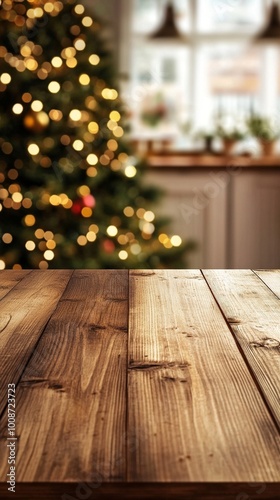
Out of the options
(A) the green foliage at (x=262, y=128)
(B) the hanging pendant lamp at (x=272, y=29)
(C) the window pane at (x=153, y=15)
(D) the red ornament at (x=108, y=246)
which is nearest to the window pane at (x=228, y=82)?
(A) the green foliage at (x=262, y=128)

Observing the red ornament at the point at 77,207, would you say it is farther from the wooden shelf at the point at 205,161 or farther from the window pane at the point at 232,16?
the window pane at the point at 232,16

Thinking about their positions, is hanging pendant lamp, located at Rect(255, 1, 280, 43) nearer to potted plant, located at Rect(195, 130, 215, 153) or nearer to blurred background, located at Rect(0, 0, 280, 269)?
blurred background, located at Rect(0, 0, 280, 269)

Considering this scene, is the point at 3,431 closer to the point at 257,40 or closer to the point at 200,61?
the point at 257,40

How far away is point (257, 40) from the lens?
4465 mm

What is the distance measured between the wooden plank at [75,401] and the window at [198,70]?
148 inches

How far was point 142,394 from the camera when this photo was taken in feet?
2.68

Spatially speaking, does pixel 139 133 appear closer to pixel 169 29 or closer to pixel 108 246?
pixel 169 29

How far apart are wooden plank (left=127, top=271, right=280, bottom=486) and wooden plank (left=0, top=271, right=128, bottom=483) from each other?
18 millimetres

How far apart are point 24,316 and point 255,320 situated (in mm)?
352

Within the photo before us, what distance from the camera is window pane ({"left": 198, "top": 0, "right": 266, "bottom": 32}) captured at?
Answer: 4.84m

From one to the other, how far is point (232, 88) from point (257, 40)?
50cm

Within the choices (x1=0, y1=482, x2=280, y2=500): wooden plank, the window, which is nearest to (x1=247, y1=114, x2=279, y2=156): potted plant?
the window

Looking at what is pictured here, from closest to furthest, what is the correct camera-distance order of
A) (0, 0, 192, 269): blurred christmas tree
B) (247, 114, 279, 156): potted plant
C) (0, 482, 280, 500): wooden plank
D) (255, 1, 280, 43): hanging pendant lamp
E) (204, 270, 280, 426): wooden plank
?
(0, 482, 280, 500): wooden plank, (204, 270, 280, 426): wooden plank, (0, 0, 192, 269): blurred christmas tree, (255, 1, 280, 43): hanging pendant lamp, (247, 114, 279, 156): potted plant

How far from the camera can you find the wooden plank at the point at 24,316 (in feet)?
3.00
